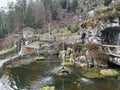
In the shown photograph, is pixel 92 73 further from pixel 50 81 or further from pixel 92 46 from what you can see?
pixel 92 46

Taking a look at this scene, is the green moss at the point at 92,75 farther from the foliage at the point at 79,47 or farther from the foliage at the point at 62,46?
the foliage at the point at 62,46

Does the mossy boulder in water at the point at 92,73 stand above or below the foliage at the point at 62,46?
below

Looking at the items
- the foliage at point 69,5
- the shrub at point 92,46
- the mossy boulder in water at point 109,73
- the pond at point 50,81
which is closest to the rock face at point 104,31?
the shrub at point 92,46

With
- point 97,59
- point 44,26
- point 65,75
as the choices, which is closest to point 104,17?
point 97,59

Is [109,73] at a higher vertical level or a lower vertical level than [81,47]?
lower

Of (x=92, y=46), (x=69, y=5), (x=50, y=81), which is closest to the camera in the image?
(x=50, y=81)

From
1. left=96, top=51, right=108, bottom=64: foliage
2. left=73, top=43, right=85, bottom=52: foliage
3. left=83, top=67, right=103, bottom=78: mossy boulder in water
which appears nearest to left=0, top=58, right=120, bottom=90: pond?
left=83, top=67, right=103, bottom=78: mossy boulder in water

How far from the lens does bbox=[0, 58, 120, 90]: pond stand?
24.2 metres

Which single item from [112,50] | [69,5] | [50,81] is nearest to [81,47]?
[112,50]

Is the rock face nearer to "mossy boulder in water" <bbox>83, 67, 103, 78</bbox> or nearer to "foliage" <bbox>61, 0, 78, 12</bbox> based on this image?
"mossy boulder in water" <bbox>83, 67, 103, 78</bbox>

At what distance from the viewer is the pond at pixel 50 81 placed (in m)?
24.2

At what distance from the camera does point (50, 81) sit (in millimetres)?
26641

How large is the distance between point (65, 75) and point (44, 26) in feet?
194

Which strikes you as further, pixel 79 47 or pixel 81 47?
pixel 79 47
